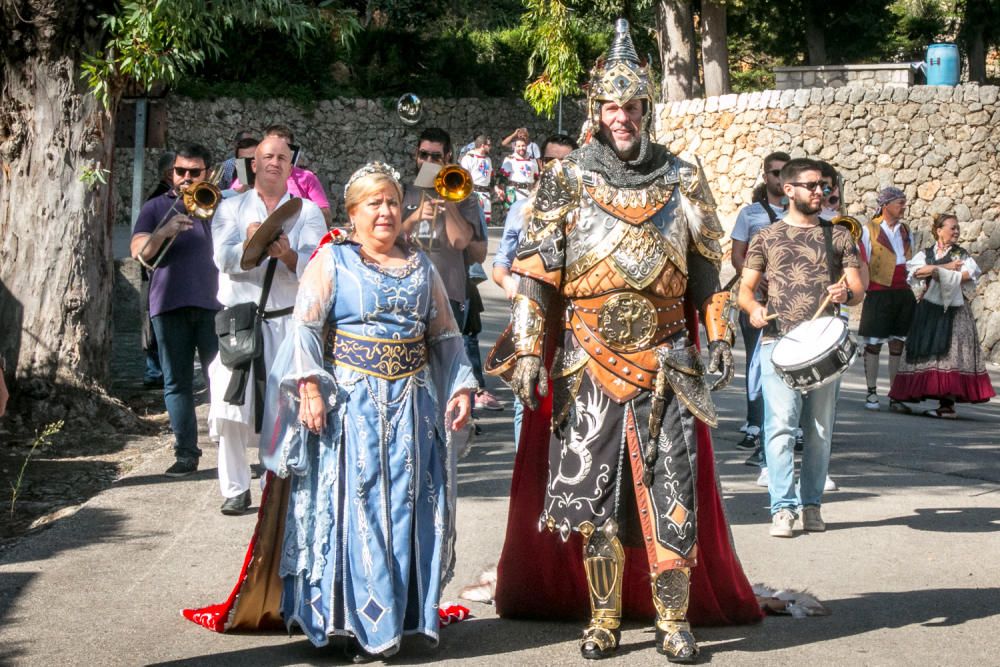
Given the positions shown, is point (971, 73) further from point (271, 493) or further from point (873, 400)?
point (271, 493)

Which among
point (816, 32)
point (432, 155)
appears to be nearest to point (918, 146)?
point (816, 32)

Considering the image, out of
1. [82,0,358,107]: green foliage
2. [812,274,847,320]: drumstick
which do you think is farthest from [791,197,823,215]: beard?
[82,0,358,107]: green foliage

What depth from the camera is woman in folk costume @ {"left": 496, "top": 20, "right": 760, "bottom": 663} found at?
17.6ft

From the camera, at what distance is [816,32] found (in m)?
31.8

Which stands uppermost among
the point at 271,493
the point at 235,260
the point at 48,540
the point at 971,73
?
the point at 971,73

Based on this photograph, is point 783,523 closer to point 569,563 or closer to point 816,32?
point 569,563

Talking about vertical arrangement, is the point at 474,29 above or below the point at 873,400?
above

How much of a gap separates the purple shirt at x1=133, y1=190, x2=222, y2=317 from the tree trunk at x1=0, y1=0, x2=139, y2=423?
4.91ft

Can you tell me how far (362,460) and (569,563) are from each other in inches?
40.8

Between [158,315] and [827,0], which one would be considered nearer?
[158,315]

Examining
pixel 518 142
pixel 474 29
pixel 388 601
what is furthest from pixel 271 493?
pixel 474 29

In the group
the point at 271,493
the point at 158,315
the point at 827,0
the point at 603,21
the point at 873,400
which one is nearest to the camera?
the point at 271,493

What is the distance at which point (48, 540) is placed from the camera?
7.31 metres

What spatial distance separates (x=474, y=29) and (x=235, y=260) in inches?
1263
